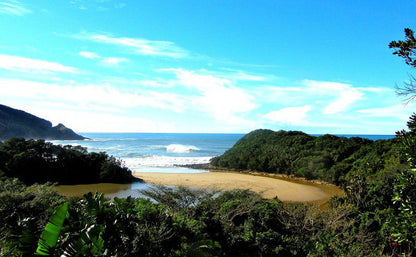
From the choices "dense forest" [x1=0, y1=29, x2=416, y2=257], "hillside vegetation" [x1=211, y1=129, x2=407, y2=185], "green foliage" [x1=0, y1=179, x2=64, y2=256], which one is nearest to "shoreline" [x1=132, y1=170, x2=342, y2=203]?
"hillside vegetation" [x1=211, y1=129, x2=407, y2=185]

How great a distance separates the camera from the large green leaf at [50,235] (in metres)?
3.54

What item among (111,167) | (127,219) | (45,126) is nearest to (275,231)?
(127,219)

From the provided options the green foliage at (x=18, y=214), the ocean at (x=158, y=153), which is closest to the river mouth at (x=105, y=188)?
the ocean at (x=158, y=153)

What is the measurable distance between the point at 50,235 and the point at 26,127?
10972 cm

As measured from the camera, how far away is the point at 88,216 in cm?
473

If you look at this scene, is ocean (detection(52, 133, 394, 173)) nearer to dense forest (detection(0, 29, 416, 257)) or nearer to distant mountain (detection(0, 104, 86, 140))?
distant mountain (detection(0, 104, 86, 140))

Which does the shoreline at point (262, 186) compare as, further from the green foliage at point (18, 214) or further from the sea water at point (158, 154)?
the green foliage at point (18, 214)

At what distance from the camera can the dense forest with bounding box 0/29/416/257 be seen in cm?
399

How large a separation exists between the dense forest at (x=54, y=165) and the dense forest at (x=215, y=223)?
13552 mm

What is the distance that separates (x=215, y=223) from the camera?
876 centimetres

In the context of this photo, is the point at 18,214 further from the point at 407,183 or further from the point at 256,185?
the point at 256,185

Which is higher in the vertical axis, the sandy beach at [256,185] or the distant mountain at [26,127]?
the distant mountain at [26,127]

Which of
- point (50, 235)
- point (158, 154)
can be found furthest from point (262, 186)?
point (158, 154)

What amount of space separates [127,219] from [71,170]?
2384cm
